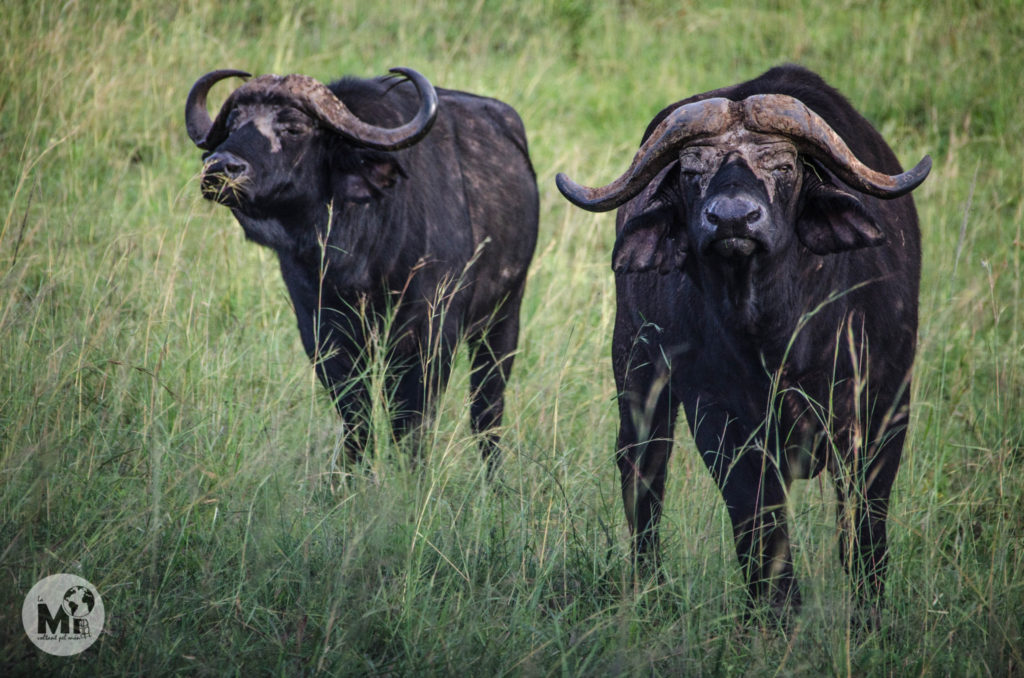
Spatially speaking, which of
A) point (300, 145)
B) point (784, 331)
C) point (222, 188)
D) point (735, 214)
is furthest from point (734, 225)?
point (300, 145)

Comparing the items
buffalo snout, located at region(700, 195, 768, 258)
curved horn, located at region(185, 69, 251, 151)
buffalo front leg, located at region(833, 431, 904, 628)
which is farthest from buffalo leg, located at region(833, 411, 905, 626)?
curved horn, located at region(185, 69, 251, 151)

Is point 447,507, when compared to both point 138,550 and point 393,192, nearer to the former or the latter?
point 138,550

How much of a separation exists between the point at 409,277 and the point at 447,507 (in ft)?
4.87

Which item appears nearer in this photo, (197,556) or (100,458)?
(197,556)

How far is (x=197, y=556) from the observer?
2.93 metres

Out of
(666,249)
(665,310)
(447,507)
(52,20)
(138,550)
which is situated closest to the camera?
(138,550)

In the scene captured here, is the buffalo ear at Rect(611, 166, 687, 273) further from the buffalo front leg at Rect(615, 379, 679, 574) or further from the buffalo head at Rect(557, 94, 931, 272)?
the buffalo front leg at Rect(615, 379, 679, 574)

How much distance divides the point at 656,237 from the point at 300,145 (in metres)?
1.81

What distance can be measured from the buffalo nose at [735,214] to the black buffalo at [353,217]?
5.08 ft

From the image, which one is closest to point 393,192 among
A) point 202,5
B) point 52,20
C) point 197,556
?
point 197,556

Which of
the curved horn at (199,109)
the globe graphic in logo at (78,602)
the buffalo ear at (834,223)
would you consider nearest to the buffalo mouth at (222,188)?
the curved horn at (199,109)

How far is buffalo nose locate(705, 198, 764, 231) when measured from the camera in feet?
9.64

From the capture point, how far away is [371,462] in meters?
3.79

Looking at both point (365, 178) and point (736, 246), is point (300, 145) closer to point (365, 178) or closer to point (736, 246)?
point (365, 178)
